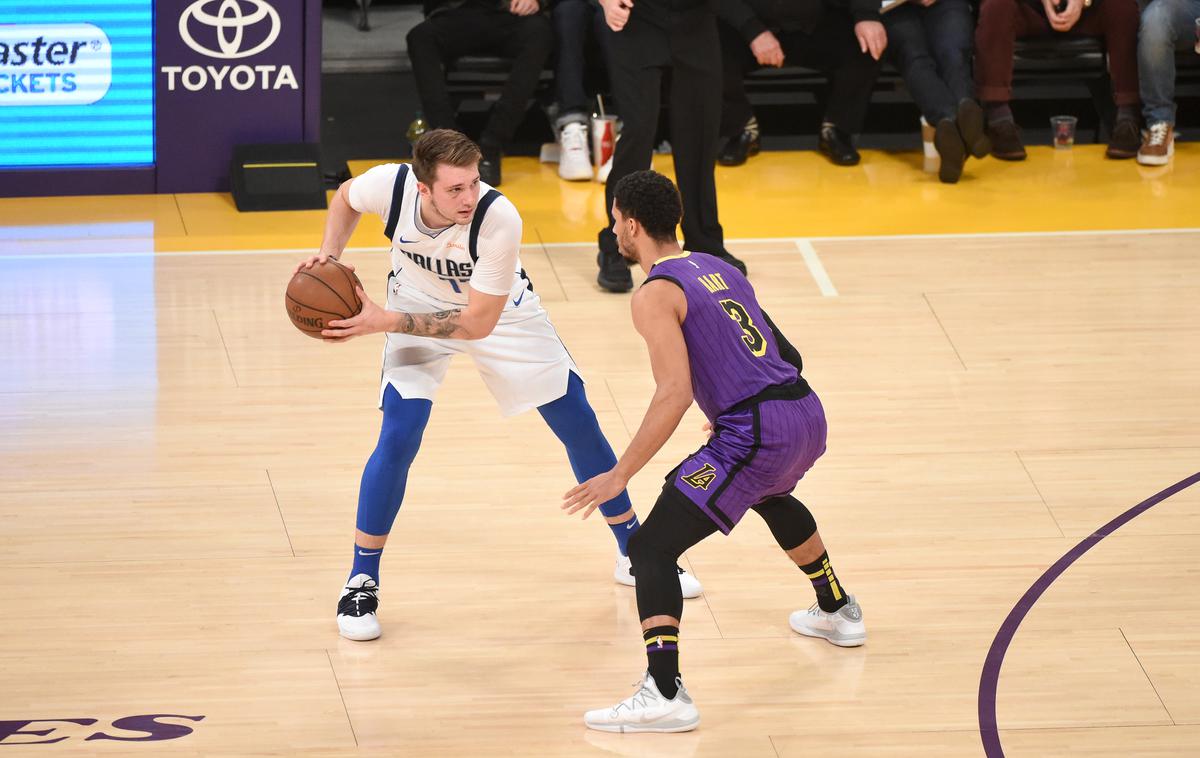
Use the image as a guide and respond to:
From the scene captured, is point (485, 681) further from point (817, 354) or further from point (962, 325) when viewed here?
point (962, 325)

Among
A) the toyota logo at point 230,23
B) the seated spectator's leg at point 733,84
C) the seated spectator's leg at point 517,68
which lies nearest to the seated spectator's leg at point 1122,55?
the seated spectator's leg at point 733,84

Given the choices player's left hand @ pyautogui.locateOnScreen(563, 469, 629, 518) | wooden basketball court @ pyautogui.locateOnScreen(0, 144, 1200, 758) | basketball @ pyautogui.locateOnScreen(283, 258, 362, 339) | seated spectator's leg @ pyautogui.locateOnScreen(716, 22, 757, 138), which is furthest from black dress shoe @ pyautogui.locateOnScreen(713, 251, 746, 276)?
player's left hand @ pyautogui.locateOnScreen(563, 469, 629, 518)

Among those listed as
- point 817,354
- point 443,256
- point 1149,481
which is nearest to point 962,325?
point 817,354

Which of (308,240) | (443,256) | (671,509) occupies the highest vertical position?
(443,256)

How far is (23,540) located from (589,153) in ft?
16.5

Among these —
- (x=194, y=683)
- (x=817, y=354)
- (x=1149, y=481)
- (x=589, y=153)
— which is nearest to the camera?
(x=194, y=683)

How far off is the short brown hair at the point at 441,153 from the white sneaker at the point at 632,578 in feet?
4.79

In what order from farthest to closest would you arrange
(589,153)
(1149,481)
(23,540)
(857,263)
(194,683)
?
(589,153) → (857,263) → (1149,481) → (23,540) → (194,683)

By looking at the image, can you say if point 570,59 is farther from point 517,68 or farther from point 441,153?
point 441,153

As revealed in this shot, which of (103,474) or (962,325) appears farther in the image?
(962,325)

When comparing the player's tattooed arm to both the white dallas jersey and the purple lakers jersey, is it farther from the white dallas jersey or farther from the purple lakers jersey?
the purple lakers jersey

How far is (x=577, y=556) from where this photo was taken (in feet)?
18.3

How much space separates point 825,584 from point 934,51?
18.6ft

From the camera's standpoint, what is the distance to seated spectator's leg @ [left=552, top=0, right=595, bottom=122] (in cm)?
959
